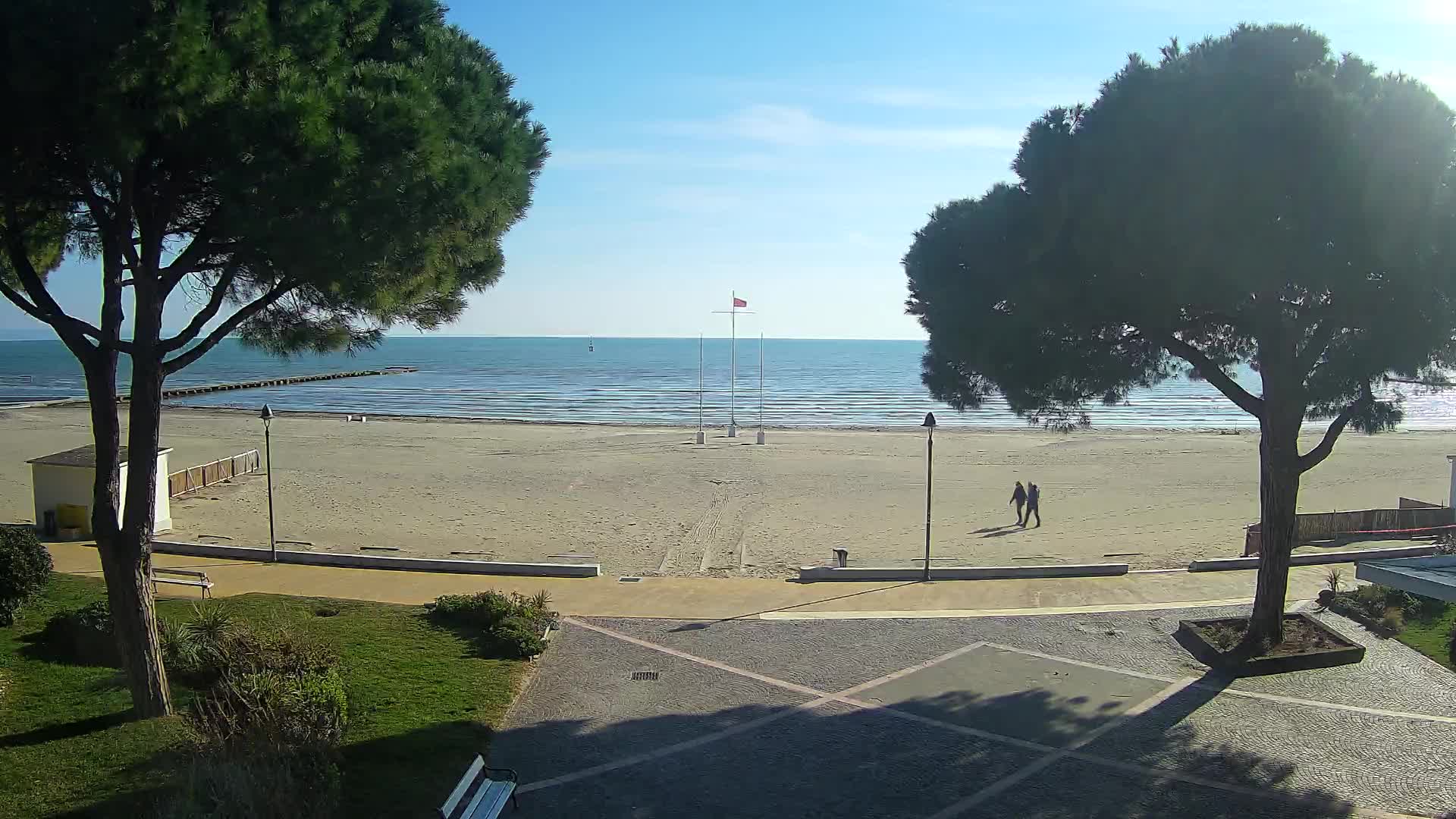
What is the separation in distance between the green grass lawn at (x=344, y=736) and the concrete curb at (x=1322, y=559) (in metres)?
12.9

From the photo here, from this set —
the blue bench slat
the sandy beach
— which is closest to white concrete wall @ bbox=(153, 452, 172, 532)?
the sandy beach

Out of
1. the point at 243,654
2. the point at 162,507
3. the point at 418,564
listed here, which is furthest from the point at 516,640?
the point at 162,507

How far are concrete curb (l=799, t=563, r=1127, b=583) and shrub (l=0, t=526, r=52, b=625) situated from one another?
11.2 meters

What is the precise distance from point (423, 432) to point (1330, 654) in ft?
143

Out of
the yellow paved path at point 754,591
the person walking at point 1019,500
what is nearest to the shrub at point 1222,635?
the yellow paved path at point 754,591

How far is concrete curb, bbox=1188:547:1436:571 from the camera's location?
57.7 ft

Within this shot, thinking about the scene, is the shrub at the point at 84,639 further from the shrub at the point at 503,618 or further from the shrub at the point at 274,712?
the shrub at the point at 503,618

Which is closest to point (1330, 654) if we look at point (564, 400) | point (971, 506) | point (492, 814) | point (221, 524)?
point (492, 814)

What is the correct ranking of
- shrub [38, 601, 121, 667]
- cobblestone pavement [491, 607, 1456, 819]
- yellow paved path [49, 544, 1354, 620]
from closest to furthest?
cobblestone pavement [491, 607, 1456, 819]
shrub [38, 601, 121, 667]
yellow paved path [49, 544, 1354, 620]

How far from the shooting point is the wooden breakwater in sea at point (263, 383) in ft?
269

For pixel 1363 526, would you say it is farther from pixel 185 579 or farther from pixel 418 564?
pixel 185 579

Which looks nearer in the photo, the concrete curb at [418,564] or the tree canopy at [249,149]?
the tree canopy at [249,149]

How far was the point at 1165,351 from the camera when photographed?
41.0 feet

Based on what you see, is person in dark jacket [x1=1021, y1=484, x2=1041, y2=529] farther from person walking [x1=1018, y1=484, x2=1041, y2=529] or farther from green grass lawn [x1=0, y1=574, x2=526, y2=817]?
green grass lawn [x1=0, y1=574, x2=526, y2=817]
